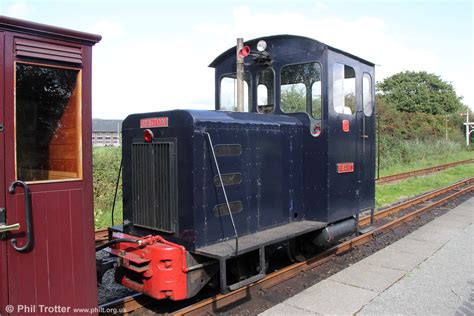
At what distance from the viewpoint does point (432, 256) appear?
6.14m

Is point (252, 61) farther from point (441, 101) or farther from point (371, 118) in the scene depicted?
point (441, 101)

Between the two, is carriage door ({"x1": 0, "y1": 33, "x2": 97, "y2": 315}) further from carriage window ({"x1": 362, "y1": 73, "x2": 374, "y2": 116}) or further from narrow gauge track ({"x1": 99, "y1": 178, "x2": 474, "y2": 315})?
carriage window ({"x1": 362, "y1": 73, "x2": 374, "y2": 116})

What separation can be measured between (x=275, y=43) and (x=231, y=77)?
32.7 inches

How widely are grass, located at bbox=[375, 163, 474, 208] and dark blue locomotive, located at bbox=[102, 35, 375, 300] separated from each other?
5.89 metres

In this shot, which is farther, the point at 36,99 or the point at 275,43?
the point at 275,43

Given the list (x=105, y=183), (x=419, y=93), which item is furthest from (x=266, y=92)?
(x=419, y=93)

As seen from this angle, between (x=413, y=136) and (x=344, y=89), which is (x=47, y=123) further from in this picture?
(x=413, y=136)

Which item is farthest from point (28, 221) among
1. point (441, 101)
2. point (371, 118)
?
point (441, 101)

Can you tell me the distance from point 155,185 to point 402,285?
123 inches

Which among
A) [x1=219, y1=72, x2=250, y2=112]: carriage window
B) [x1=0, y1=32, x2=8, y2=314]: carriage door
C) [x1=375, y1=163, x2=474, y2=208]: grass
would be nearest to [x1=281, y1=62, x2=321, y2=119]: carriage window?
[x1=219, y1=72, x2=250, y2=112]: carriage window

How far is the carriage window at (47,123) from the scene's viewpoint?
9.35ft

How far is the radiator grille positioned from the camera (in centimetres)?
426

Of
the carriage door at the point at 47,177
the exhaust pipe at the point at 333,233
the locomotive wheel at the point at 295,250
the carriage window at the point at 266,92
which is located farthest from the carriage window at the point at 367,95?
the carriage door at the point at 47,177

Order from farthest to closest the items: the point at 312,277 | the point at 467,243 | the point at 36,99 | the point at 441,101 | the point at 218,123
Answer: the point at 441,101 < the point at 467,243 < the point at 312,277 < the point at 218,123 < the point at 36,99
